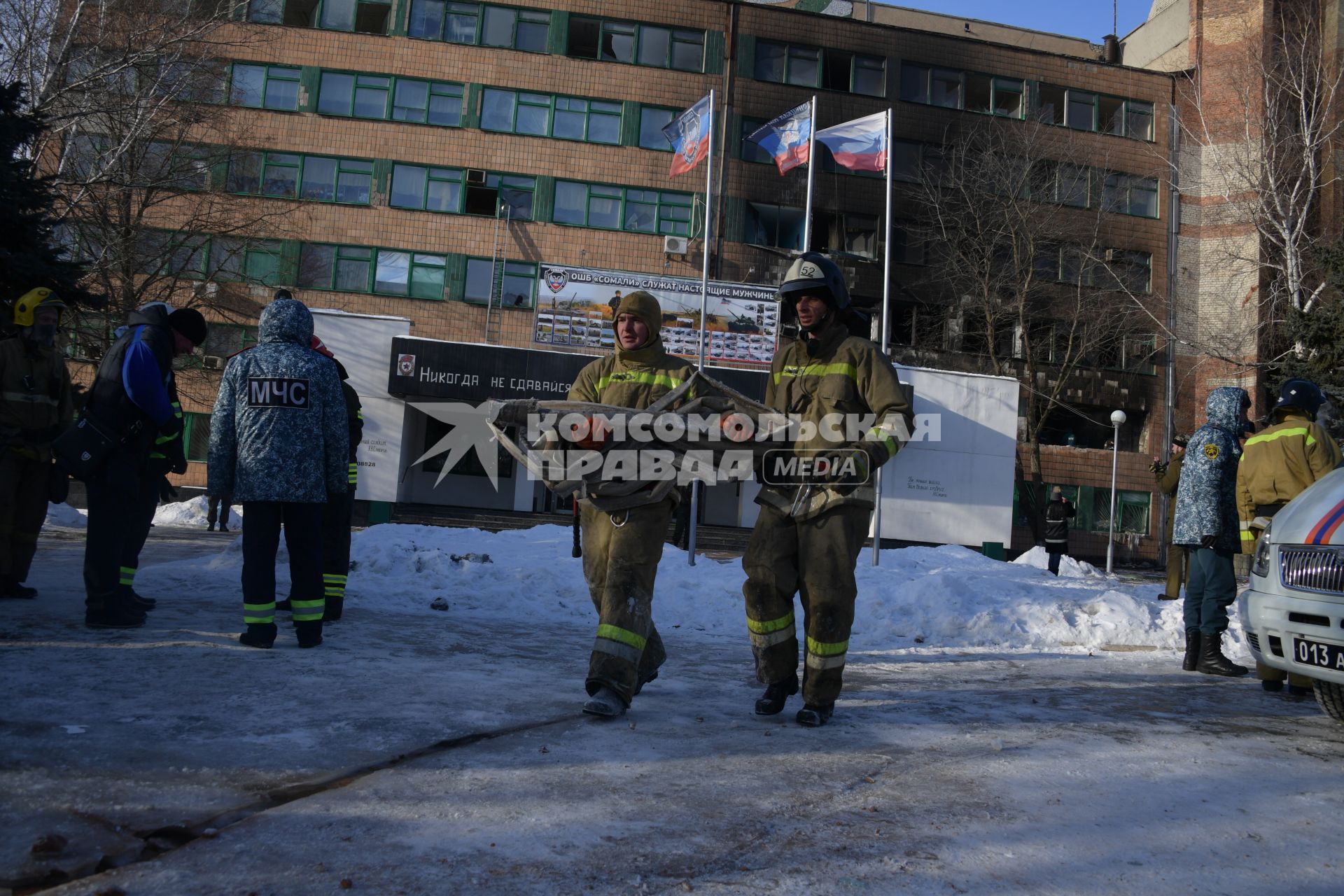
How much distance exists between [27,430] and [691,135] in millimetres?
14406

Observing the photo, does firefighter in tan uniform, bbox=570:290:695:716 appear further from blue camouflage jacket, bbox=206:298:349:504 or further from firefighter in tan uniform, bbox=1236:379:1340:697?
firefighter in tan uniform, bbox=1236:379:1340:697

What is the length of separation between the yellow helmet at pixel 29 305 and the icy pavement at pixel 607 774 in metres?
1.97

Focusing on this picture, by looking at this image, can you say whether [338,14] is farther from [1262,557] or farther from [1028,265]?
[1262,557]

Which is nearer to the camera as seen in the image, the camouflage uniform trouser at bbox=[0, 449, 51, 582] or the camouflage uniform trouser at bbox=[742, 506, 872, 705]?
the camouflage uniform trouser at bbox=[742, 506, 872, 705]

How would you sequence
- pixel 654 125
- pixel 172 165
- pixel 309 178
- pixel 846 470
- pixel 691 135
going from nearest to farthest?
pixel 846 470, pixel 691 135, pixel 172 165, pixel 309 178, pixel 654 125

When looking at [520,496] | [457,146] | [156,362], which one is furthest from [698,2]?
[156,362]

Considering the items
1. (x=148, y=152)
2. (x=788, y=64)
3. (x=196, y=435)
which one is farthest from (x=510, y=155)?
(x=196, y=435)

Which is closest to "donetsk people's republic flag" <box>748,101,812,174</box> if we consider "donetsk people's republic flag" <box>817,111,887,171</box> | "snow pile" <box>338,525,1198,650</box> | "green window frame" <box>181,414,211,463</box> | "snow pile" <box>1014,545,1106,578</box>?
"donetsk people's republic flag" <box>817,111,887,171</box>

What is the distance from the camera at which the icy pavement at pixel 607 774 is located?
8.12 ft

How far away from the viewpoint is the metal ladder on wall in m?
28.6

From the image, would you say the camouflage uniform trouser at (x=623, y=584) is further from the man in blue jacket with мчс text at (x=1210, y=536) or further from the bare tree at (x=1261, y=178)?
the bare tree at (x=1261, y=178)

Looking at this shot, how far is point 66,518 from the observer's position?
15.2 metres

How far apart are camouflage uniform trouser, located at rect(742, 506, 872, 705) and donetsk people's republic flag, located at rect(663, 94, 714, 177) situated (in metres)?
14.8

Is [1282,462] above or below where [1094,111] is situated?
below
